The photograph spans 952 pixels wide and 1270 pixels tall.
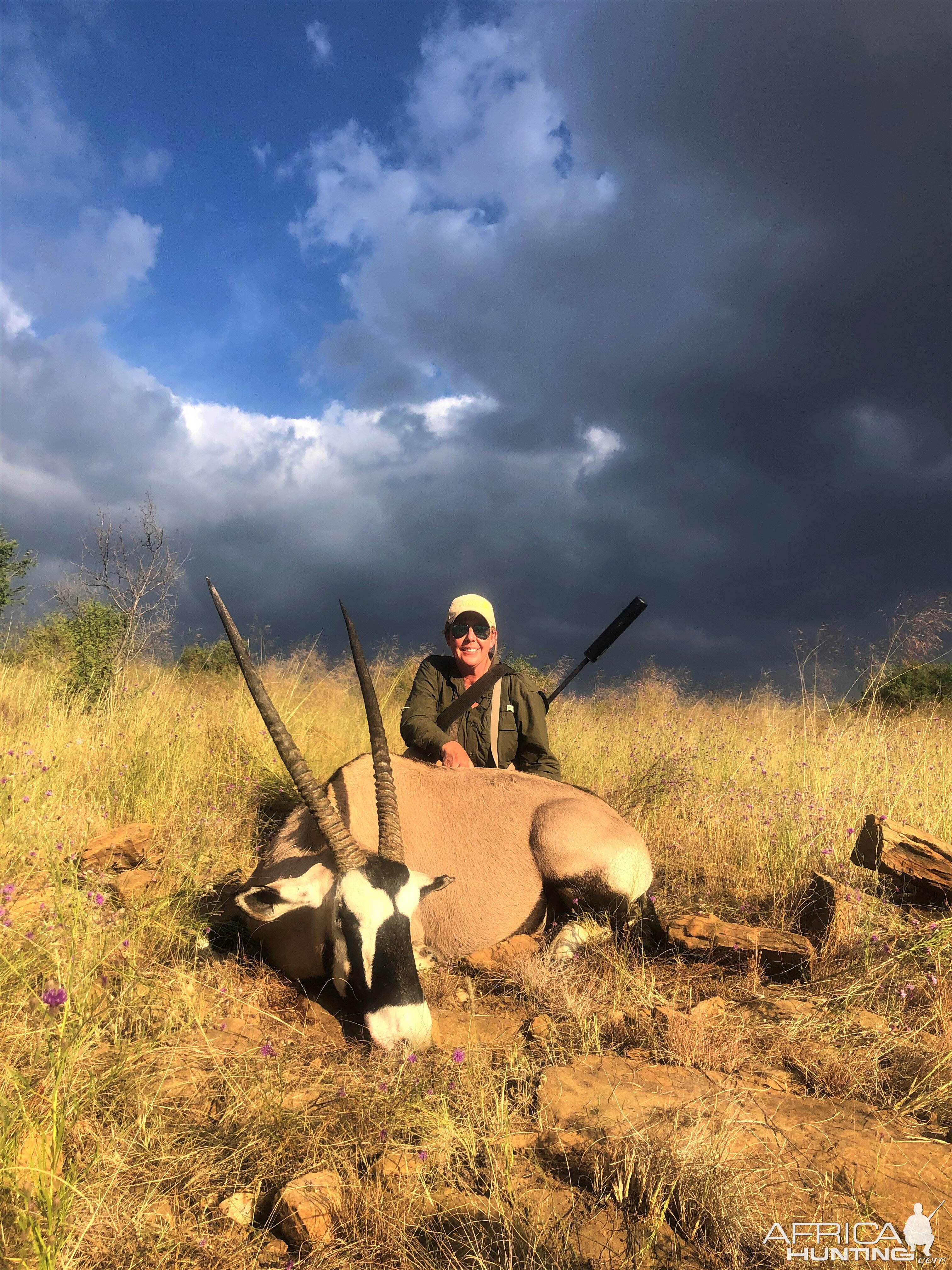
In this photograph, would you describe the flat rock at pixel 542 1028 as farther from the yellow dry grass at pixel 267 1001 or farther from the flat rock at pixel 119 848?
the flat rock at pixel 119 848

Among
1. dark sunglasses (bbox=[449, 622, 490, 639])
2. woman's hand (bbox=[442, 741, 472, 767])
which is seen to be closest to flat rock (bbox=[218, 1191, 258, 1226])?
woman's hand (bbox=[442, 741, 472, 767])

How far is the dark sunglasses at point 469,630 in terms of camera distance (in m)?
5.57

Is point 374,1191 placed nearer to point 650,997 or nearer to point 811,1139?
point 811,1139

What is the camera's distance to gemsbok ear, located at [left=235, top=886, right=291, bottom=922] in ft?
10.6

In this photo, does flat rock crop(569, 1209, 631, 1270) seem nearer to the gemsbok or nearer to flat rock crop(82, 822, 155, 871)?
the gemsbok

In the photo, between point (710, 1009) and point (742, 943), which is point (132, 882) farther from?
point (742, 943)

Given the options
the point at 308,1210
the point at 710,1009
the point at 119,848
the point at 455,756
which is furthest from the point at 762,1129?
the point at 119,848

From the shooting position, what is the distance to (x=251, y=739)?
21.3 ft

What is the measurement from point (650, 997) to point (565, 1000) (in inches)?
15.2

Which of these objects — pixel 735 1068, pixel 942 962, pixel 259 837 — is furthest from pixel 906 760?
pixel 259 837

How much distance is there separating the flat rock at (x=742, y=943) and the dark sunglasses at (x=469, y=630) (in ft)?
8.85

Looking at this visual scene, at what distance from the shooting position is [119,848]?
389 centimetres

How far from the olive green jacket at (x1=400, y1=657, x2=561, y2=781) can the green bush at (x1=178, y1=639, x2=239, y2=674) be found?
286 inches

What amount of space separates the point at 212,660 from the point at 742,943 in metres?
12.7
